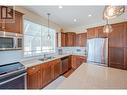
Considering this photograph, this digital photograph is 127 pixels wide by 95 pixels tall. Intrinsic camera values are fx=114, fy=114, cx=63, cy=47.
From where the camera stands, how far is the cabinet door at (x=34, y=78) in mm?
2916

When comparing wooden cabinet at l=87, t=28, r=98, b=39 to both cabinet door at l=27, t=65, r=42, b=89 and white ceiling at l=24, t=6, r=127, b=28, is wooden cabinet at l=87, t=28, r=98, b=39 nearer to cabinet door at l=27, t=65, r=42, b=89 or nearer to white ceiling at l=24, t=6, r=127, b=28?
white ceiling at l=24, t=6, r=127, b=28

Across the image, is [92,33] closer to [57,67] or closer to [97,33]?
[97,33]

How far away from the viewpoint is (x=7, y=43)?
2.49 meters

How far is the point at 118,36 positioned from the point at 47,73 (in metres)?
2.78

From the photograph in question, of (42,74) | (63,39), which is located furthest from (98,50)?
(63,39)

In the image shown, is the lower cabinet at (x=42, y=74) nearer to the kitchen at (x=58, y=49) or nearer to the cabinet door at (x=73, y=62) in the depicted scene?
the kitchen at (x=58, y=49)

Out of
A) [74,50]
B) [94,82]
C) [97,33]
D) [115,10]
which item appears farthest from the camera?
[74,50]

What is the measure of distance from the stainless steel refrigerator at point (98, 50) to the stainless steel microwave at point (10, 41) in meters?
2.91

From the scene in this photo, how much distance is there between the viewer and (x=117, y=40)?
401cm

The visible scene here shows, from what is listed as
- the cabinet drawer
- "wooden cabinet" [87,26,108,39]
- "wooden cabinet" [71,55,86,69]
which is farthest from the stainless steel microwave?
"wooden cabinet" [71,55,86,69]

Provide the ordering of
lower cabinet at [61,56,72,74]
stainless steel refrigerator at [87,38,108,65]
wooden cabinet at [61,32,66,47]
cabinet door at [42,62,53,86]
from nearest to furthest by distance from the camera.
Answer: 1. cabinet door at [42,62,53,86]
2. stainless steel refrigerator at [87,38,108,65]
3. lower cabinet at [61,56,72,74]
4. wooden cabinet at [61,32,66,47]

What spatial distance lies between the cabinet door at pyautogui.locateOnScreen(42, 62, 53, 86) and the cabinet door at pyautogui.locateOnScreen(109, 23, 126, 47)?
2.36 meters

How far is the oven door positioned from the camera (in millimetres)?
2357
